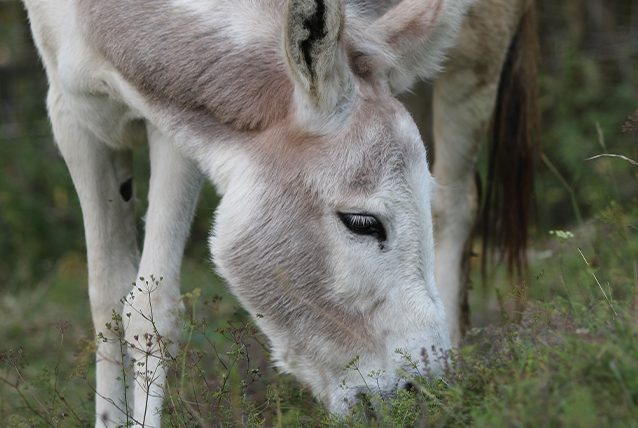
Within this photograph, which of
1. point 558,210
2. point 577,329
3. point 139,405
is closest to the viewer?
point 577,329

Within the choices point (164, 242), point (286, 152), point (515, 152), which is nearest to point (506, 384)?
point (286, 152)

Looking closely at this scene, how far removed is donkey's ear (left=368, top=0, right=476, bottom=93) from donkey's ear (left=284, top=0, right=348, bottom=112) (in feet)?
0.96

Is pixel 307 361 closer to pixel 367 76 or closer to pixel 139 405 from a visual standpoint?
pixel 139 405

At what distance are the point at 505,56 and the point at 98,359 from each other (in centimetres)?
277

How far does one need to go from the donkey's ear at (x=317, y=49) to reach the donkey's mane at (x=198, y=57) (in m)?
0.15

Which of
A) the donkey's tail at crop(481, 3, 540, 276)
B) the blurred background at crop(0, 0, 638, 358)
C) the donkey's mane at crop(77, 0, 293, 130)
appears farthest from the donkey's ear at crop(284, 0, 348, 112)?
the blurred background at crop(0, 0, 638, 358)

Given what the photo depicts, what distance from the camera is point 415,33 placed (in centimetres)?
231

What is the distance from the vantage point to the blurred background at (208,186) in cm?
537

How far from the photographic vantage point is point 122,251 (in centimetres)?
289

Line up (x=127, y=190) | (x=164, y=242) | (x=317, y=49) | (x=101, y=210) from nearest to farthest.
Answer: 1. (x=317, y=49)
2. (x=164, y=242)
3. (x=101, y=210)
4. (x=127, y=190)

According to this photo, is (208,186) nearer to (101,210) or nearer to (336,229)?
(101,210)

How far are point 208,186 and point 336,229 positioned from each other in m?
3.51

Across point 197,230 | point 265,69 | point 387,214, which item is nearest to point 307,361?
point 387,214

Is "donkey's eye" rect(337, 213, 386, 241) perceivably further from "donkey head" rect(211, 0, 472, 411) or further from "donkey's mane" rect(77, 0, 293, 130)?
"donkey's mane" rect(77, 0, 293, 130)
